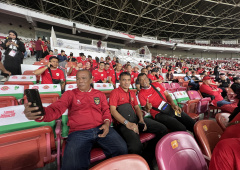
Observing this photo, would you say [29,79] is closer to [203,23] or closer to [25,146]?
[25,146]

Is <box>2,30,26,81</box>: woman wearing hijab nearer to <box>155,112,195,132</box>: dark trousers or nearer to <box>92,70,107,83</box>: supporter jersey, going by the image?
<box>92,70,107,83</box>: supporter jersey

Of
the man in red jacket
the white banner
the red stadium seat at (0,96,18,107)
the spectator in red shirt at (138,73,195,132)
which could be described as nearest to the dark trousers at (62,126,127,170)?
the man in red jacket

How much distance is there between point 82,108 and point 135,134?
0.85 metres

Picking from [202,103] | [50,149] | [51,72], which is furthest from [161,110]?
[51,72]

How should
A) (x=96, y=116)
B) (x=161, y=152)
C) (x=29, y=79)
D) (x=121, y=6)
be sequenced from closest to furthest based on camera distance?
(x=161, y=152)
(x=96, y=116)
(x=29, y=79)
(x=121, y=6)

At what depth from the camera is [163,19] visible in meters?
21.1

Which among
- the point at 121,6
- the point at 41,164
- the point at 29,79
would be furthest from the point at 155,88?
the point at 121,6

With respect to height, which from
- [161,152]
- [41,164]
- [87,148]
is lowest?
[41,164]

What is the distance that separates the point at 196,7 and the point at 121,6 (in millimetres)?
12167

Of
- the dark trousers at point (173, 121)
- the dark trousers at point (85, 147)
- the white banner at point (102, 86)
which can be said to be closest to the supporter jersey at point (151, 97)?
the dark trousers at point (173, 121)

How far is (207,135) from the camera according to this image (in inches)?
54.9

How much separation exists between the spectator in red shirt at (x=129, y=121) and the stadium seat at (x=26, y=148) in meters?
0.92

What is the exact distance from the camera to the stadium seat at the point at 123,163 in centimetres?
68

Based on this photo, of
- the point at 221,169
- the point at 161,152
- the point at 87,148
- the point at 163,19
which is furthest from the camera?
the point at 163,19
